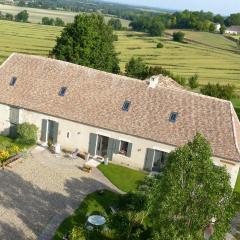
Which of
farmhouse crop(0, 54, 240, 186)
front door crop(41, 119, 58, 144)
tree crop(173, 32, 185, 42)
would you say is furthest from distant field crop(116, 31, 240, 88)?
front door crop(41, 119, 58, 144)

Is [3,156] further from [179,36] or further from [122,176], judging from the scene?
[179,36]

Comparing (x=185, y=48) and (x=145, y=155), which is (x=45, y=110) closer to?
→ (x=145, y=155)

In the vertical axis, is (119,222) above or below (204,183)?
below

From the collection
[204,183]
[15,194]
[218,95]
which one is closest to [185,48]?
[218,95]

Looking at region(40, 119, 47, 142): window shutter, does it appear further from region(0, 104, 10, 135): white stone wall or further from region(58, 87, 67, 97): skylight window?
region(0, 104, 10, 135): white stone wall

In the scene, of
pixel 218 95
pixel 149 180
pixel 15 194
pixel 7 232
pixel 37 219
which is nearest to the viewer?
pixel 149 180

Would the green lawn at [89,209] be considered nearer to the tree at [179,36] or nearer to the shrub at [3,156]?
the shrub at [3,156]

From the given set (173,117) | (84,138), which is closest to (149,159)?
(173,117)
